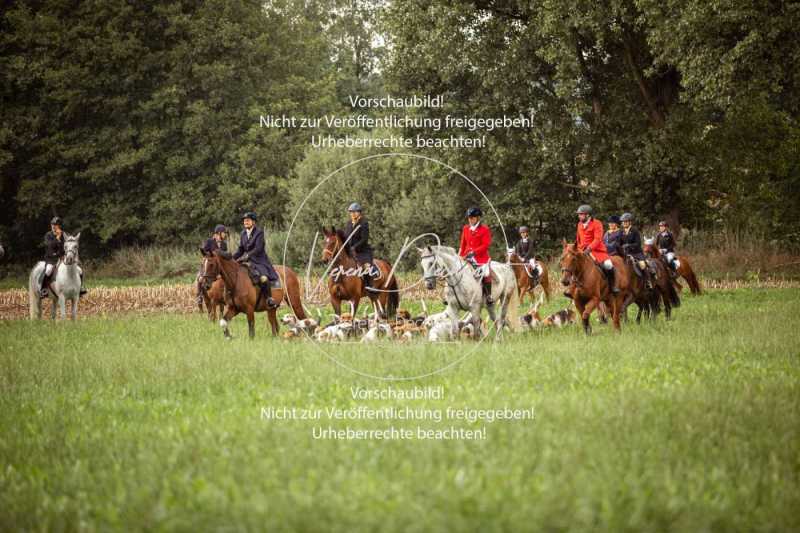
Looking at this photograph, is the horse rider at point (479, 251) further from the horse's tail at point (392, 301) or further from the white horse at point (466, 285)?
the horse's tail at point (392, 301)

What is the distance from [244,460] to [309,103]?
4267 centimetres

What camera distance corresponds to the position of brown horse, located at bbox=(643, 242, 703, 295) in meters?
19.4

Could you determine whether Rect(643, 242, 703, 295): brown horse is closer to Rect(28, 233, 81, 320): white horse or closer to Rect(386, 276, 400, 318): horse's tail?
Rect(386, 276, 400, 318): horse's tail

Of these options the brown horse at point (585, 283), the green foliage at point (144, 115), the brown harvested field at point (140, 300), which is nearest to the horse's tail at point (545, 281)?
the brown harvested field at point (140, 300)

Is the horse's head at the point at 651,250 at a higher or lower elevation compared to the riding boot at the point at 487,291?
higher

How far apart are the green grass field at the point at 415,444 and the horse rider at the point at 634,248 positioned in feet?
14.2

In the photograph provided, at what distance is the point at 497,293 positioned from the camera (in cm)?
1539

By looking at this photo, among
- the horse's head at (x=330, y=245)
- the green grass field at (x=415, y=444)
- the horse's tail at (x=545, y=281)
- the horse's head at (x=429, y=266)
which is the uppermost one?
the horse's head at (x=330, y=245)

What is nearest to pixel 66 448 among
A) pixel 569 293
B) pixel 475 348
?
pixel 475 348

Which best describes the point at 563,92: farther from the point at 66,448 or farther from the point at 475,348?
the point at 66,448

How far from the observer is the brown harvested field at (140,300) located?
2662cm

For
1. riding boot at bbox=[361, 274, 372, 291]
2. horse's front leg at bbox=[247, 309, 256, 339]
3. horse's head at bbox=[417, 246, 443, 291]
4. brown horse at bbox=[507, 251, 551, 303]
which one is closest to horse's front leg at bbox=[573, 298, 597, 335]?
horse's head at bbox=[417, 246, 443, 291]

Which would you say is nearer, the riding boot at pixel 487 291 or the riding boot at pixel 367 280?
the riding boot at pixel 487 291

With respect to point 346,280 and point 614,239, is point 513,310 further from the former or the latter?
point 614,239
